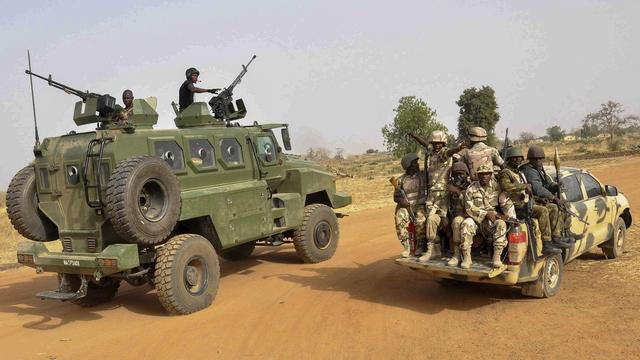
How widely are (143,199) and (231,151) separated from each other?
2135 millimetres

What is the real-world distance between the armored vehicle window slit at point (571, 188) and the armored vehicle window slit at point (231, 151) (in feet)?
16.8

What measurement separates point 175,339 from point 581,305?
4.96 meters

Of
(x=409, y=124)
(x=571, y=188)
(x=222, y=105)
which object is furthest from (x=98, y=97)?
(x=409, y=124)

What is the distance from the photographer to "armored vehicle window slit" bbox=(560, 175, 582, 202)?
8328 mm

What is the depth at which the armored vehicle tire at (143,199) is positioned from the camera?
708 cm

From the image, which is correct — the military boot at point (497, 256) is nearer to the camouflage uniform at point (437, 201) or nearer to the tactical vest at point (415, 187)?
the camouflage uniform at point (437, 201)

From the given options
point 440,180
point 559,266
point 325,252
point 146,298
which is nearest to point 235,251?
point 325,252

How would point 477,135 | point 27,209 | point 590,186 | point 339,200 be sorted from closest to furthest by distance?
point 477,135
point 27,209
point 590,186
point 339,200

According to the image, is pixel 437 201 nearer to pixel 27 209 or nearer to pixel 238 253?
pixel 238 253

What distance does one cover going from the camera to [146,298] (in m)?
9.14

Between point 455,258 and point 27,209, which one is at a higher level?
point 27,209

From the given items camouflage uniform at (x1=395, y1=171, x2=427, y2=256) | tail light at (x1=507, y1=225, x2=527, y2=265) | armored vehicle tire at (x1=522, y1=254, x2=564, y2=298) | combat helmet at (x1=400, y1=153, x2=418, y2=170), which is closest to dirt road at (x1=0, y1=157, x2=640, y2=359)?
armored vehicle tire at (x1=522, y1=254, x2=564, y2=298)

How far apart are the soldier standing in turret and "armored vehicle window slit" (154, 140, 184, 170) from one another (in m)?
3.98

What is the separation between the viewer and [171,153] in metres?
8.45
